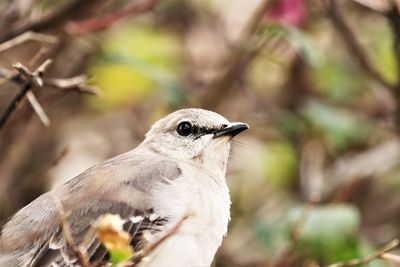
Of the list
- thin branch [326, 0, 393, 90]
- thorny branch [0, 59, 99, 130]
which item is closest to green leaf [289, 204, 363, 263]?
thin branch [326, 0, 393, 90]

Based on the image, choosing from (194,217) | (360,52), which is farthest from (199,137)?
(360,52)

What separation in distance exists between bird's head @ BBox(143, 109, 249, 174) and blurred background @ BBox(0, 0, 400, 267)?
0.36 metres

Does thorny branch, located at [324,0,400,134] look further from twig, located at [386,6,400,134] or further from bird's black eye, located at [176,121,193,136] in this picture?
bird's black eye, located at [176,121,193,136]

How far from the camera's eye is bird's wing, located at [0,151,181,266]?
3.83m

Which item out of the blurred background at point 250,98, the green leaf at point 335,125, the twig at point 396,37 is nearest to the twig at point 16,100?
the blurred background at point 250,98

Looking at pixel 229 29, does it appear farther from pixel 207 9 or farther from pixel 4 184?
pixel 4 184

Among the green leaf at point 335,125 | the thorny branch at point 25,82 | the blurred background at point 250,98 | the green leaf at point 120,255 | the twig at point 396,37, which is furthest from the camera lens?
the green leaf at point 335,125

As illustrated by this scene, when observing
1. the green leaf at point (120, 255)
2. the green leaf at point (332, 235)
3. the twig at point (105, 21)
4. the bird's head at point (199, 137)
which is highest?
the green leaf at point (120, 255)

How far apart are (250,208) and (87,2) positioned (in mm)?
2117

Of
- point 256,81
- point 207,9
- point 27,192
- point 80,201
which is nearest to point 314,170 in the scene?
point 256,81

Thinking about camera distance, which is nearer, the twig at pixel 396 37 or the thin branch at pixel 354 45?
the twig at pixel 396 37

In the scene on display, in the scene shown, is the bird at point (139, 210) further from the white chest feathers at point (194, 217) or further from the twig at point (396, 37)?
the twig at point (396, 37)

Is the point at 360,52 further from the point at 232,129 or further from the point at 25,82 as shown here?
the point at 25,82

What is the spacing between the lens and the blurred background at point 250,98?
5203 millimetres
